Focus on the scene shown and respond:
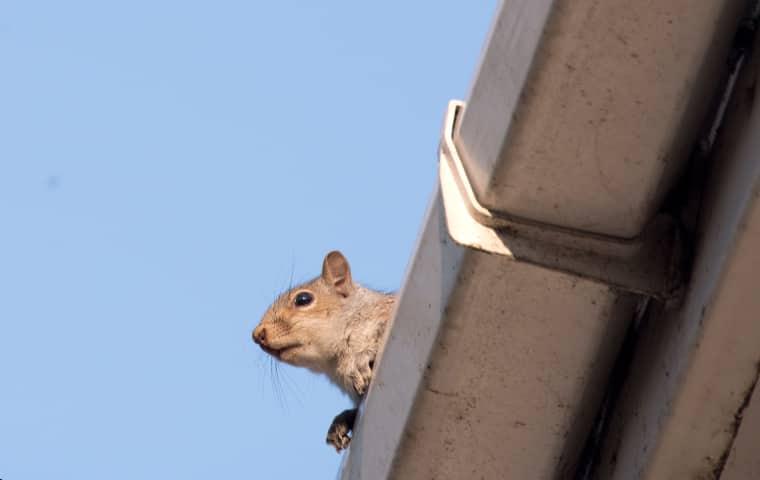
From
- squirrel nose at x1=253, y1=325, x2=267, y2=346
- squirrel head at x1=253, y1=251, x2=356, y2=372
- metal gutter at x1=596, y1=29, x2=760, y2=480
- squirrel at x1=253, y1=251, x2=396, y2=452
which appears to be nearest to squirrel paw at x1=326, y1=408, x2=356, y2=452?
squirrel at x1=253, y1=251, x2=396, y2=452

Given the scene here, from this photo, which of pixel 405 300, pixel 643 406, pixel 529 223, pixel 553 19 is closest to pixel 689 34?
pixel 553 19

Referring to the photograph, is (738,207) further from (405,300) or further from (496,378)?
(405,300)

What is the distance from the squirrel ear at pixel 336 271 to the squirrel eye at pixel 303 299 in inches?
5.8

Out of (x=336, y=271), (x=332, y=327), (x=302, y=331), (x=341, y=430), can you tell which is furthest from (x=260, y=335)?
(x=341, y=430)

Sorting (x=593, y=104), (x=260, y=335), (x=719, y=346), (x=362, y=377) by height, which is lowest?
(x=260, y=335)

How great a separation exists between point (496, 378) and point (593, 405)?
230 millimetres

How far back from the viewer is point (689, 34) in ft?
7.24

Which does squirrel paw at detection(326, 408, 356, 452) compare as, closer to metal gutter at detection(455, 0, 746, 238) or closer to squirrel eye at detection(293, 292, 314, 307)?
squirrel eye at detection(293, 292, 314, 307)

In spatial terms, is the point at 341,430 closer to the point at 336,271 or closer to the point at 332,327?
the point at 332,327

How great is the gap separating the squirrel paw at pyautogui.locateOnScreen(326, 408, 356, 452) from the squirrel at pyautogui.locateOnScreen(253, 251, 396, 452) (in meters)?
0.49

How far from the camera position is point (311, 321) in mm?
5363

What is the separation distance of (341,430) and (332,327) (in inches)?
42.7

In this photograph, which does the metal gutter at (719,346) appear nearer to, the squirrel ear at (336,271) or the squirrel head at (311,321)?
the squirrel head at (311,321)

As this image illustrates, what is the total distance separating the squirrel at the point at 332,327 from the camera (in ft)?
16.3
